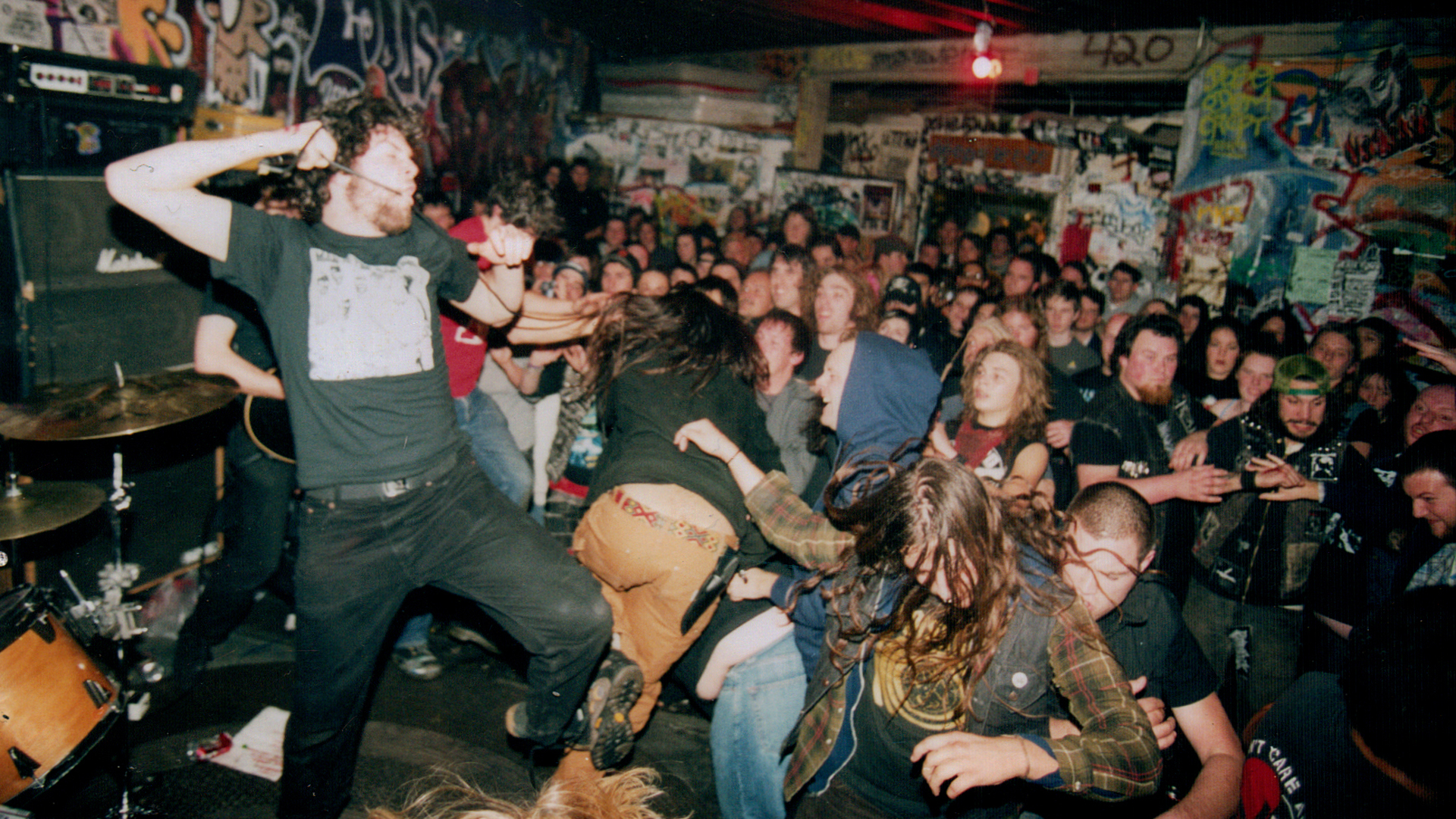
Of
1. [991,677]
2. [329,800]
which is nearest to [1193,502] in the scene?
[991,677]

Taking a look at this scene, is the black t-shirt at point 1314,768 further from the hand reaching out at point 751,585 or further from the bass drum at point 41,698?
the bass drum at point 41,698

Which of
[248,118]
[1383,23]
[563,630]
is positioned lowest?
[563,630]

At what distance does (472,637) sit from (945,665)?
234 cm

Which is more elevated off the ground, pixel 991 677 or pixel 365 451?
pixel 365 451

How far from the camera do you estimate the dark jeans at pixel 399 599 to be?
2113 mm

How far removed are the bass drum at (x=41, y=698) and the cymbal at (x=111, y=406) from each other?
0.52 m

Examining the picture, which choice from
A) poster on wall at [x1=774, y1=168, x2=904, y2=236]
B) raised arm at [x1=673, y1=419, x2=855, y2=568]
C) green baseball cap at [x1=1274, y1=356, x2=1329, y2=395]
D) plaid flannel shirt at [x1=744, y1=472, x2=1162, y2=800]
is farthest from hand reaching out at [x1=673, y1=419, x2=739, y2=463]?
poster on wall at [x1=774, y1=168, x2=904, y2=236]

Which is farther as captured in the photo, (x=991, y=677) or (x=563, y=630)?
(x=563, y=630)

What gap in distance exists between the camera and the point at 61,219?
309 cm

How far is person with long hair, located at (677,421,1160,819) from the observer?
1.63m

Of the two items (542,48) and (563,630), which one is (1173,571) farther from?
(542,48)

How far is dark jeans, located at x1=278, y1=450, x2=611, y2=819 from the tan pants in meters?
0.13

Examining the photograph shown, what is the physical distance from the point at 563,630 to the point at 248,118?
3.11 m

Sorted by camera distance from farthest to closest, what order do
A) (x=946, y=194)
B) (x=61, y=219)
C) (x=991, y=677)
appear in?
(x=946, y=194) < (x=61, y=219) < (x=991, y=677)
